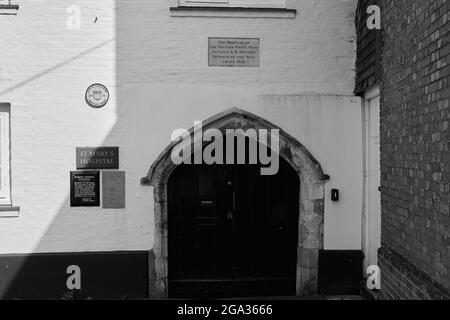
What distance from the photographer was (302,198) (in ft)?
21.5

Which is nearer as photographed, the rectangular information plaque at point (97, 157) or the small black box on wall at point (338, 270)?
the rectangular information plaque at point (97, 157)

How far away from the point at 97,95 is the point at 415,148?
13.3ft

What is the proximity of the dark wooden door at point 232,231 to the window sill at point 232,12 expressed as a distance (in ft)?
6.79

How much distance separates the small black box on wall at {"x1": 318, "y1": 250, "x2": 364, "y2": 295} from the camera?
6480 mm

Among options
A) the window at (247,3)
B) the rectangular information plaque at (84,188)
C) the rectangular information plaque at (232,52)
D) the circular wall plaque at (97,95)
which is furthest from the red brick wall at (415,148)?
the rectangular information plaque at (84,188)

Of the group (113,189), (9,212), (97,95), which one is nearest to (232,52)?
(97,95)

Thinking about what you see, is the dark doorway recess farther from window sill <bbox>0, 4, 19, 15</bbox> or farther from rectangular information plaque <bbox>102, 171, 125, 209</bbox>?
window sill <bbox>0, 4, 19, 15</bbox>

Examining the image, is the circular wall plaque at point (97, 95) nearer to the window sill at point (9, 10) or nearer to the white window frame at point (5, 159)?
the white window frame at point (5, 159)

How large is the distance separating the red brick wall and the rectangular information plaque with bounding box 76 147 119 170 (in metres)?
3.45

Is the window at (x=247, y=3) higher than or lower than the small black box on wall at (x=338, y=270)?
higher

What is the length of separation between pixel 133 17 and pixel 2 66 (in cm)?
185

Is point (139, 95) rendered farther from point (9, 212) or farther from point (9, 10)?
point (9, 212)

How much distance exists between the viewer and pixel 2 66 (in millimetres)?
6195

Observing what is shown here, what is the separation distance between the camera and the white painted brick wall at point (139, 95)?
623 centimetres
